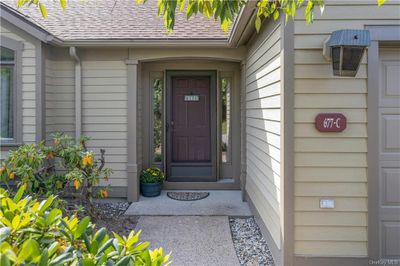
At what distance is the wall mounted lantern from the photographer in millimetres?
2617

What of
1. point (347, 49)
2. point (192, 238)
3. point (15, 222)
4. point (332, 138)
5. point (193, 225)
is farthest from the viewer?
point (193, 225)

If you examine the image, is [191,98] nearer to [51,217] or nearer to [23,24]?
[23,24]

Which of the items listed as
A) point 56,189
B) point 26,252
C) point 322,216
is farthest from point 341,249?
point 56,189

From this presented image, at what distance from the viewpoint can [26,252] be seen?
3.55ft

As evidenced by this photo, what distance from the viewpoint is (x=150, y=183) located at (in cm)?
568

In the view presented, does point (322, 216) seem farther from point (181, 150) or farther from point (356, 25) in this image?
point (181, 150)

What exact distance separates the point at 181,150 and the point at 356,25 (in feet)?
13.4

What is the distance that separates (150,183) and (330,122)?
363 cm

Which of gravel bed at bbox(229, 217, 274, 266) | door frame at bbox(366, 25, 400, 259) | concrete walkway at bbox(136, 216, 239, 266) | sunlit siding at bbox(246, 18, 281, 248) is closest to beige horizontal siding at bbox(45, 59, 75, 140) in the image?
concrete walkway at bbox(136, 216, 239, 266)

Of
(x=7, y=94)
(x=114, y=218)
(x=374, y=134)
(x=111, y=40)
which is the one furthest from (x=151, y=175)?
(x=374, y=134)

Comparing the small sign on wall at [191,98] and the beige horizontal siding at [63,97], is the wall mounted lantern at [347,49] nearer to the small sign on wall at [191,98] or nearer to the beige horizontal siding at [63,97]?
the small sign on wall at [191,98]

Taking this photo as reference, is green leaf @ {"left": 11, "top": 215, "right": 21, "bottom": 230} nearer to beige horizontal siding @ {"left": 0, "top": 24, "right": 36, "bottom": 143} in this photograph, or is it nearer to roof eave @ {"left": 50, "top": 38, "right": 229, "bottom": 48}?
beige horizontal siding @ {"left": 0, "top": 24, "right": 36, "bottom": 143}

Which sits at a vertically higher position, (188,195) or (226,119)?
(226,119)

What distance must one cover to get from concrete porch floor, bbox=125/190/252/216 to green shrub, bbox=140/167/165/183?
0.99 ft
